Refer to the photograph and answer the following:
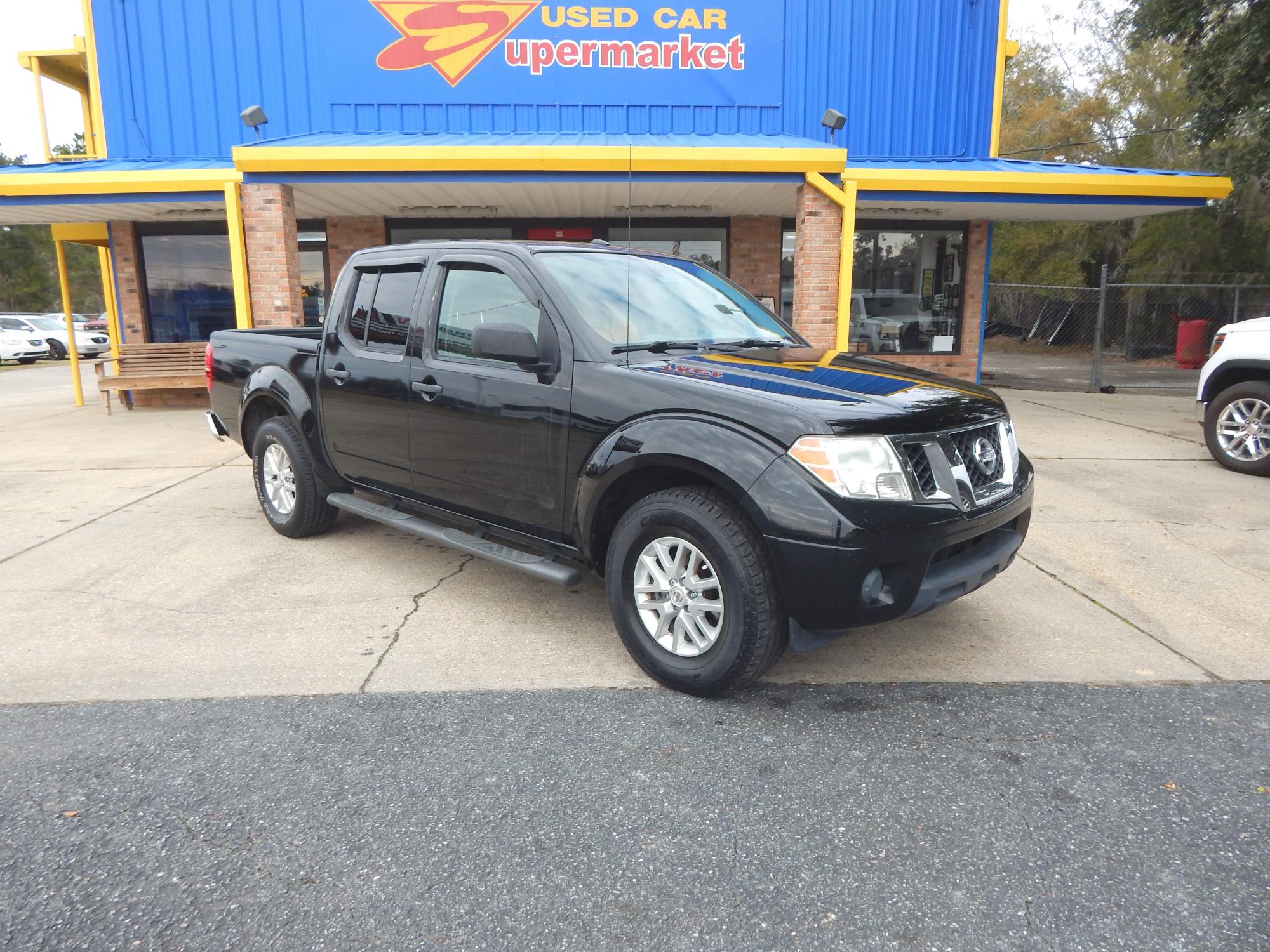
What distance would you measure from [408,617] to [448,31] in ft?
34.4

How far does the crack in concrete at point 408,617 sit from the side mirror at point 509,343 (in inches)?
56.2

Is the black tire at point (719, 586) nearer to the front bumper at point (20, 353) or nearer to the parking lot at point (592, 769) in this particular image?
the parking lot at point (592, 769)

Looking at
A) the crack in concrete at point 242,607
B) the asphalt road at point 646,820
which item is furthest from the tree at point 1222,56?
the crack in concrete at point 242,607

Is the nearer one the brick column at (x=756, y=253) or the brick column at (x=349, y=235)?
the brick column at (x=349, y=235)

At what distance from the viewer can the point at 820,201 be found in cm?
1018

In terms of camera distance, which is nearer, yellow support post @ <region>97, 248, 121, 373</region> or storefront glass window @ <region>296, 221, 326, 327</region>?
yellow support post @ <region>97, 248, 121, 373</region>

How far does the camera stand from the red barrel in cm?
1980

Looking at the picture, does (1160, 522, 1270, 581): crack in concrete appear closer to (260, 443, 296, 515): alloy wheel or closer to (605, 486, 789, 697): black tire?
(605, 486, 789, 697): black tire

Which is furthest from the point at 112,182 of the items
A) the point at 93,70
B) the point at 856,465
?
the point at 856,465

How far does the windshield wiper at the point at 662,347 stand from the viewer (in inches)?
144

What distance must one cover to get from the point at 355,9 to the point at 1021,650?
12.2 metres

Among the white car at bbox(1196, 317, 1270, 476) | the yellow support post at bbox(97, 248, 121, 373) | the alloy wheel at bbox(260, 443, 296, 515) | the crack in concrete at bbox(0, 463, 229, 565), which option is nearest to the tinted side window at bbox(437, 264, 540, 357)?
the alloy wheel at bbox(260, 443, 296, 515)

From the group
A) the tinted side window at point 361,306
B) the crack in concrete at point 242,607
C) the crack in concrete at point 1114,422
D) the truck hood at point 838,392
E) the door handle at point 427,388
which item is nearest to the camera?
the truck hood at point 838,392

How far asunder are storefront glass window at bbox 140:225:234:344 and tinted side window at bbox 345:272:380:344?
970 centimetres
